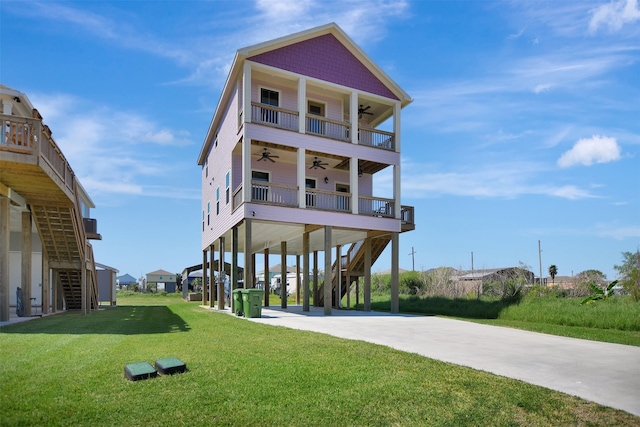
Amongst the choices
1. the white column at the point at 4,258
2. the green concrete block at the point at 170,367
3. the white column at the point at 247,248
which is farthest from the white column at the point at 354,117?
the green concrete block at the point at 170,367

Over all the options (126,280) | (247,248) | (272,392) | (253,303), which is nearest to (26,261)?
(247,248)

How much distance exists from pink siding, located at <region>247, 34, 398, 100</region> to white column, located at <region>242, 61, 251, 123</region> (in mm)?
531

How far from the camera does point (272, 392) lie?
216 inches

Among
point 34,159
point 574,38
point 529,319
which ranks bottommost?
point 529,319

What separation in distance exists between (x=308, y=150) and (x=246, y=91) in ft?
11.2

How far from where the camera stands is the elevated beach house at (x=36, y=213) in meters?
12.3

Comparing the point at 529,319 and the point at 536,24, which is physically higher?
the point at 536,24

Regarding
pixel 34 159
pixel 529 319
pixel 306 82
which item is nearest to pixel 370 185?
pixel 306 82

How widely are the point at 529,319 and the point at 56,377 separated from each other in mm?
14783

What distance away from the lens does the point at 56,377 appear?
6.00m

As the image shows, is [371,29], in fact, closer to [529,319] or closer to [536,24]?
[536,24]

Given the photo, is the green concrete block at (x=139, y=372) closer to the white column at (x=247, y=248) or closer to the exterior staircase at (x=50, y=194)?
the exterior staircase at (x=50, y=194)

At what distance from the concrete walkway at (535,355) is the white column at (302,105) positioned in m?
9.25

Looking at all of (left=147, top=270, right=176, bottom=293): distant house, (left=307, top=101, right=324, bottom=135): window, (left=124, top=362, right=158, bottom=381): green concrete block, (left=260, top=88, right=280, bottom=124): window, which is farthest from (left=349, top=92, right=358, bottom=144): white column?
(left=147, top=270, right=176, bottom=293): distant house
